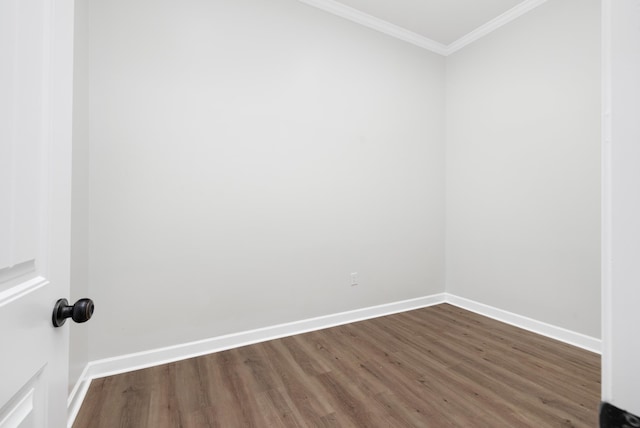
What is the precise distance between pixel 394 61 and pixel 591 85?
5.58ft

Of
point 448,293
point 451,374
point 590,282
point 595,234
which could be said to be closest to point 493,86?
point 595,234

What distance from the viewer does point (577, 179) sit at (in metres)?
2.34

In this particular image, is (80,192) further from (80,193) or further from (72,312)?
(72,312)

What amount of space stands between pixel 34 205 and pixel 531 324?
11.2 ft

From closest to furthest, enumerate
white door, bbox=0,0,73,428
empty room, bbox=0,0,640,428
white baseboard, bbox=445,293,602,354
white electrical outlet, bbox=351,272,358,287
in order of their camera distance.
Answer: white door, bbox=0,0,73,428 < empty room, bbox=0,0,640,428 < white baseboard, bbox=445,293,602,354 < white electrical outlet, bbox=351,272,358,287

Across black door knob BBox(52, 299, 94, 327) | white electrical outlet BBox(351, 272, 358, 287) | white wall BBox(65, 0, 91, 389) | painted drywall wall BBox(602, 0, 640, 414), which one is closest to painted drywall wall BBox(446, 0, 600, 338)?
white electrical outlet BBox(351, 272, 358, 287)

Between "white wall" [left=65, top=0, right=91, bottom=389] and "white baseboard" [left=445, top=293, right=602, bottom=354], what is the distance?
134 inches

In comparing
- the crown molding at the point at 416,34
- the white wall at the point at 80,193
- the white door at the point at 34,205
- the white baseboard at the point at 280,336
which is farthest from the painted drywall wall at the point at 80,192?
the crown molding at the point at 416,34

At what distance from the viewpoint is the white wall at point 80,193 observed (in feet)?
5.13

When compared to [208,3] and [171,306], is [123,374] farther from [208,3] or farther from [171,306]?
[208,3]

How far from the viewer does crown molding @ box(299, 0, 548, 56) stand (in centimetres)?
262

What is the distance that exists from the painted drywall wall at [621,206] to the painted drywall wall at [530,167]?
6.96ft

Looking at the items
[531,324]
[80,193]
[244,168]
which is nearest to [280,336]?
[244,168]

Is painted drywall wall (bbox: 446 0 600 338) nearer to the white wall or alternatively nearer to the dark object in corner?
the dark object in corner
